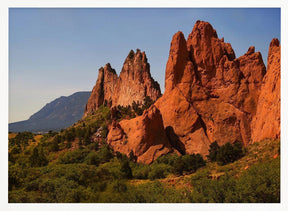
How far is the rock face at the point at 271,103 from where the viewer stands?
2390 cm

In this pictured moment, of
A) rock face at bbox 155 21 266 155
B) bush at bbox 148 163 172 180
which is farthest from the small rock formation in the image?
rock face at bbox 155 21 266 155

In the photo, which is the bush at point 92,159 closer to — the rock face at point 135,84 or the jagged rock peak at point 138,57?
the rock face at point 135,84

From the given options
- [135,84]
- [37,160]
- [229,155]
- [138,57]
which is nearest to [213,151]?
[229,155]

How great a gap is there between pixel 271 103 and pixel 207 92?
10.7m

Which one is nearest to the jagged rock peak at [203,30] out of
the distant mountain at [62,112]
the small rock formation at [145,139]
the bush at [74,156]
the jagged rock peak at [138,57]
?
the small rock formation at [145,139]

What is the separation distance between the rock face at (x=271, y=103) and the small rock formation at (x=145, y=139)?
1104 centimetres

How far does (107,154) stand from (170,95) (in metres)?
12.2

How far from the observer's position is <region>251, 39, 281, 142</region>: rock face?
78.4ft

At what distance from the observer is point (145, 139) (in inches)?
1244

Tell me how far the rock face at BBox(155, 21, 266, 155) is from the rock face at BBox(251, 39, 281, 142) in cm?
303

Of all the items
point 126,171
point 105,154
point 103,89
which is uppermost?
point 103,89

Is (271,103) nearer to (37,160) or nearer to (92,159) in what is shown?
(92,159)

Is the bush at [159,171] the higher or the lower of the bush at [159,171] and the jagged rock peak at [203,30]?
the lower
